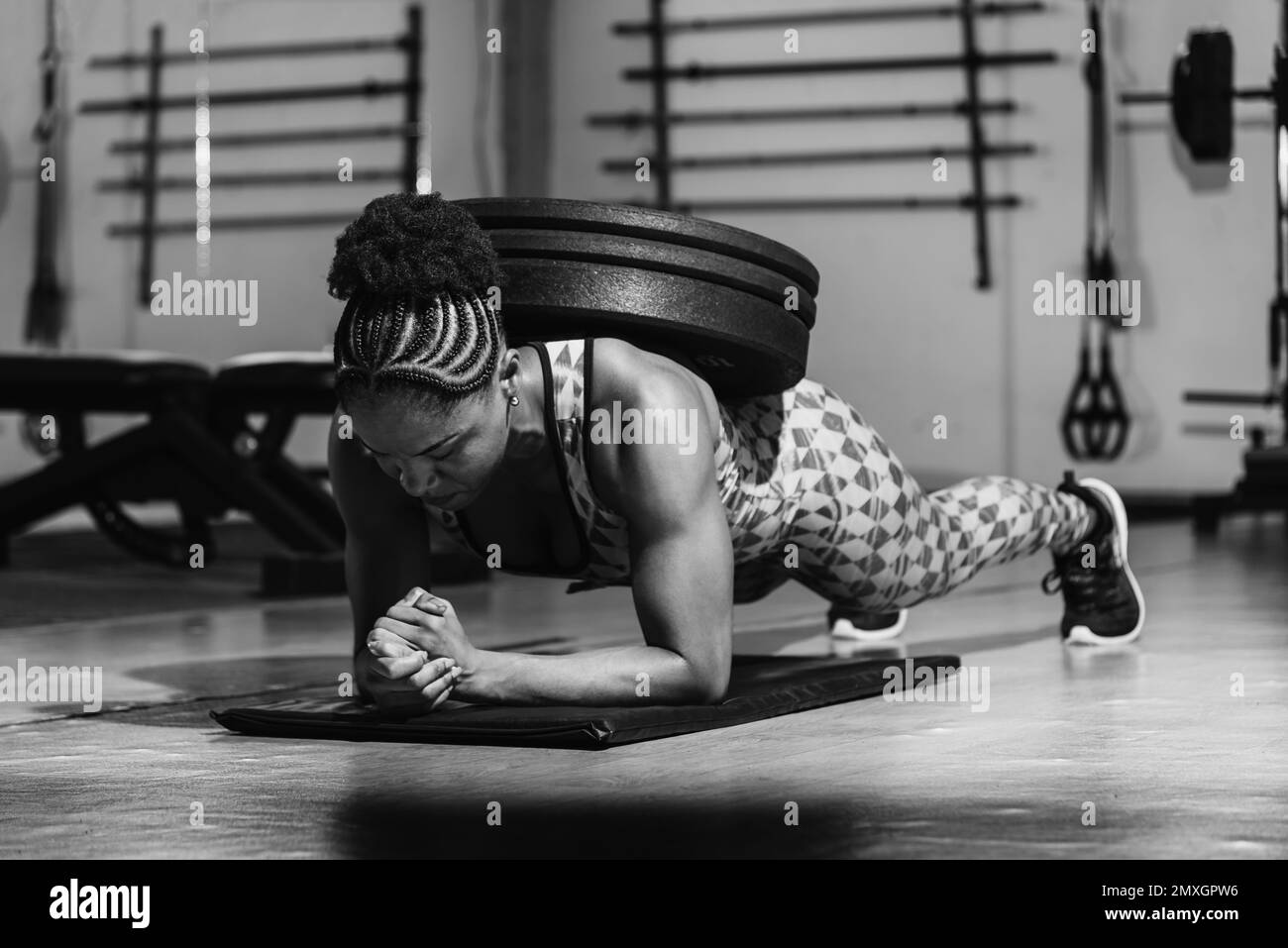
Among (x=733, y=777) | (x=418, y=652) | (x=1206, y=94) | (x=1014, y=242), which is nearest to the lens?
(x=733, y=777)

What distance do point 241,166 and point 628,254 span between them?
6.13 meters

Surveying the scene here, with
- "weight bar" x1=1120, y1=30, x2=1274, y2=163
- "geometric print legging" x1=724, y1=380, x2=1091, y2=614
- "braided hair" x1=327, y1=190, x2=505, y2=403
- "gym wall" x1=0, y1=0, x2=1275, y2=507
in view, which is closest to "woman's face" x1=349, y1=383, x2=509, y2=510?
"braided hair" x1=327, y1=190, x2=505, y2=403

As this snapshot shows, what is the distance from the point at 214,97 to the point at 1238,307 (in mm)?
4619

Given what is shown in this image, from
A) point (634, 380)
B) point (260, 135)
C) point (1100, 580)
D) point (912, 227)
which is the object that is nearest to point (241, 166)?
point (260, 135)

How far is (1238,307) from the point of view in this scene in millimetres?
7430

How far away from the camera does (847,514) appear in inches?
84.8

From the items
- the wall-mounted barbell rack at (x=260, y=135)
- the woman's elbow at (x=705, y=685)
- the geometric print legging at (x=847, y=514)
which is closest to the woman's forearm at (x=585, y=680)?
the woman's elbow at (x=705, y=685)

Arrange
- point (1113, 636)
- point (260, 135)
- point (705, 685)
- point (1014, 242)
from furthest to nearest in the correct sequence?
point (1014, 242) → point (260, 135) → point (1113, 636) → point (705, 685)

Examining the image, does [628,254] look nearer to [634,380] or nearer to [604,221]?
[604,221]

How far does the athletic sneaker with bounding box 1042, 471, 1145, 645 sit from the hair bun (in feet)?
4.30

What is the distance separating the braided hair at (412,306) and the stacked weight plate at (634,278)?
0.15m

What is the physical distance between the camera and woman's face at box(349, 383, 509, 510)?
160 centimetres
